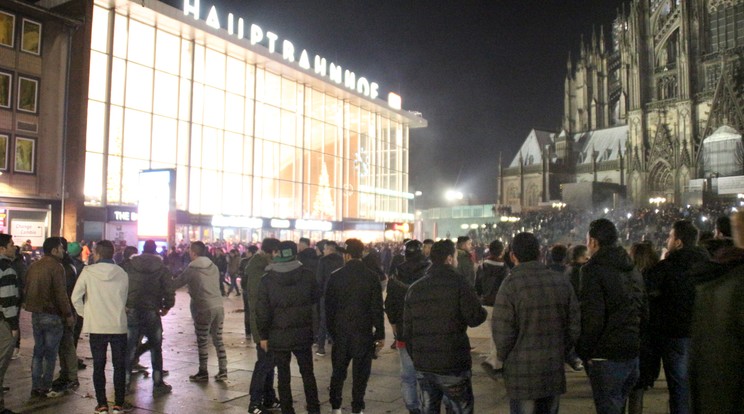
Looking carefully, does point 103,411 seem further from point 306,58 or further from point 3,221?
point 306,58

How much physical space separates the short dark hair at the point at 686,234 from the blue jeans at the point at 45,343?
7246 millimetres

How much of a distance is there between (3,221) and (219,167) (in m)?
13.3

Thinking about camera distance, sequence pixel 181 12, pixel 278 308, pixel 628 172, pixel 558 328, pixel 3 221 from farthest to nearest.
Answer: pixel 628 172 < pixel 181 12 < pixel 3 221 < pixel 278 308 < pixel 558 328

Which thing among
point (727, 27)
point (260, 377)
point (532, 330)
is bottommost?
point (260, 377)

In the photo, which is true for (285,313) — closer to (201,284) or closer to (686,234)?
(201,284)

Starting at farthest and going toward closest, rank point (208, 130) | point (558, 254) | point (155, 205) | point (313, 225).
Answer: point (313, 225) → point (208, 130) → point (155, 205) → point (558, 254)

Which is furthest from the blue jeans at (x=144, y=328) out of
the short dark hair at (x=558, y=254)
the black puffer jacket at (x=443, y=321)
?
the short dark hair at (x=558, y=254)

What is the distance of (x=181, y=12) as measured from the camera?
32.0 meters

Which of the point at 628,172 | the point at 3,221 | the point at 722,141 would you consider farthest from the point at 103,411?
the point at 628,172

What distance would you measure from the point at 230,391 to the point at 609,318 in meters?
5.05

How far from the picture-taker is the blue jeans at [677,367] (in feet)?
17.0

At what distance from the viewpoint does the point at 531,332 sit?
408 centimetres

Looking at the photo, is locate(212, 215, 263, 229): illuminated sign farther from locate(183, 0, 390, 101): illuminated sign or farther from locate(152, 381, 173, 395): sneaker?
locate(152, 381, 173, 395): sneaker

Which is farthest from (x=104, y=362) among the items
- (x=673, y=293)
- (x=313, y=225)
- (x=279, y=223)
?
(x=313, y=225)
